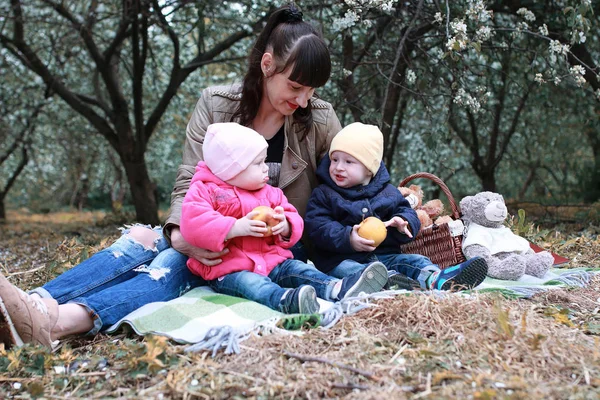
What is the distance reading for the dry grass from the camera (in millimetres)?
1982

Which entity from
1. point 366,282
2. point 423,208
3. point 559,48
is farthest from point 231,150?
point 559,48

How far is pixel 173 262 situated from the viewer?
3.01m

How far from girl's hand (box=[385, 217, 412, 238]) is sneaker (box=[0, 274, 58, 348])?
1629 millimetres

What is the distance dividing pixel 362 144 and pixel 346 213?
364mm

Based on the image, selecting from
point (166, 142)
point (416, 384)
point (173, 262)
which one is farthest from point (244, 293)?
point (166, 142)

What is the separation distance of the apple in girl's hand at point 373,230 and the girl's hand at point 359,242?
0.8 inches

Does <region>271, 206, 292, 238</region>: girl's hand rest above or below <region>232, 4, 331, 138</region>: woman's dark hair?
below

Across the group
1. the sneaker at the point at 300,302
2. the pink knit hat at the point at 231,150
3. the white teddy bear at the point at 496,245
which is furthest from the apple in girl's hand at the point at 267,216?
the white teddy bear at the point at 496,245

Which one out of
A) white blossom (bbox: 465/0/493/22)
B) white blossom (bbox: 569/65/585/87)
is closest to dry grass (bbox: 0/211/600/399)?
white blossom (bbox: 569/65/585/87)

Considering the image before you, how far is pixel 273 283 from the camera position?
2.79 m

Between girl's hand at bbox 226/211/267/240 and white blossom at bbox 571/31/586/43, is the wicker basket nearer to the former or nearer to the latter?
girl's hand at bbox 226/211/267/240

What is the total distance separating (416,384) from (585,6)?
2.94 meters

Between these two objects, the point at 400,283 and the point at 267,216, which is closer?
the point at 267,216

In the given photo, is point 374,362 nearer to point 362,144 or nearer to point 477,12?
point 362,144
